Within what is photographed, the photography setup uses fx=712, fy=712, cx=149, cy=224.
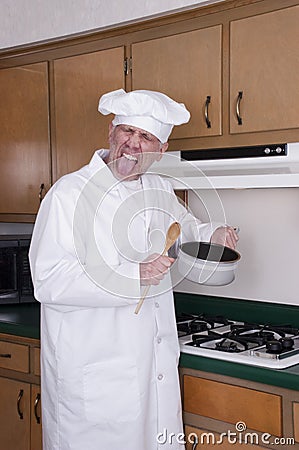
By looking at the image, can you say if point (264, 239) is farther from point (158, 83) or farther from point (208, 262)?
point (158, 83)

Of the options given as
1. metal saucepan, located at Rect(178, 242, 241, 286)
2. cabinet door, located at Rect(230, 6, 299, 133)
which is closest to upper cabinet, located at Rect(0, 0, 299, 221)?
cabinet door, located at Rect(230, 6, 299, 133)

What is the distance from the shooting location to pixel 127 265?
7.34 feet

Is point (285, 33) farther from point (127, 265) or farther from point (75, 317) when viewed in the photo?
point (75, 317)

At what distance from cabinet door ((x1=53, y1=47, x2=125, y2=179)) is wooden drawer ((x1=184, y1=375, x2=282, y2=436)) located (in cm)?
119

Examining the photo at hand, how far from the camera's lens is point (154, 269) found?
2.20 metres

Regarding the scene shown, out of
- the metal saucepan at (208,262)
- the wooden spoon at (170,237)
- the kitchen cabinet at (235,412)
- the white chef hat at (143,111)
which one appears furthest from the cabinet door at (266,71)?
the kitchen cabinet at (235,412)

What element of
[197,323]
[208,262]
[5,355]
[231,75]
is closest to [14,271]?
[5,355]

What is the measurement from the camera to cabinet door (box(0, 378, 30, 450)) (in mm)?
3039

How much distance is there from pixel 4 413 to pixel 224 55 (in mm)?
1794

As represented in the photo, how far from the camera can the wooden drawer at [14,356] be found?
9.89ft

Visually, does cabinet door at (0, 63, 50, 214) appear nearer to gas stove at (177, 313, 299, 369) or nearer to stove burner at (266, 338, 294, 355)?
gas stove at (177, 313, 299, 369)

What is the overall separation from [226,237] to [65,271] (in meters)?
0.63

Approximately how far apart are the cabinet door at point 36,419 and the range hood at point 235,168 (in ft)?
3.46

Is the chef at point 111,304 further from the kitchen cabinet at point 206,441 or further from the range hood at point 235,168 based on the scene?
the range hood at point 235,168
